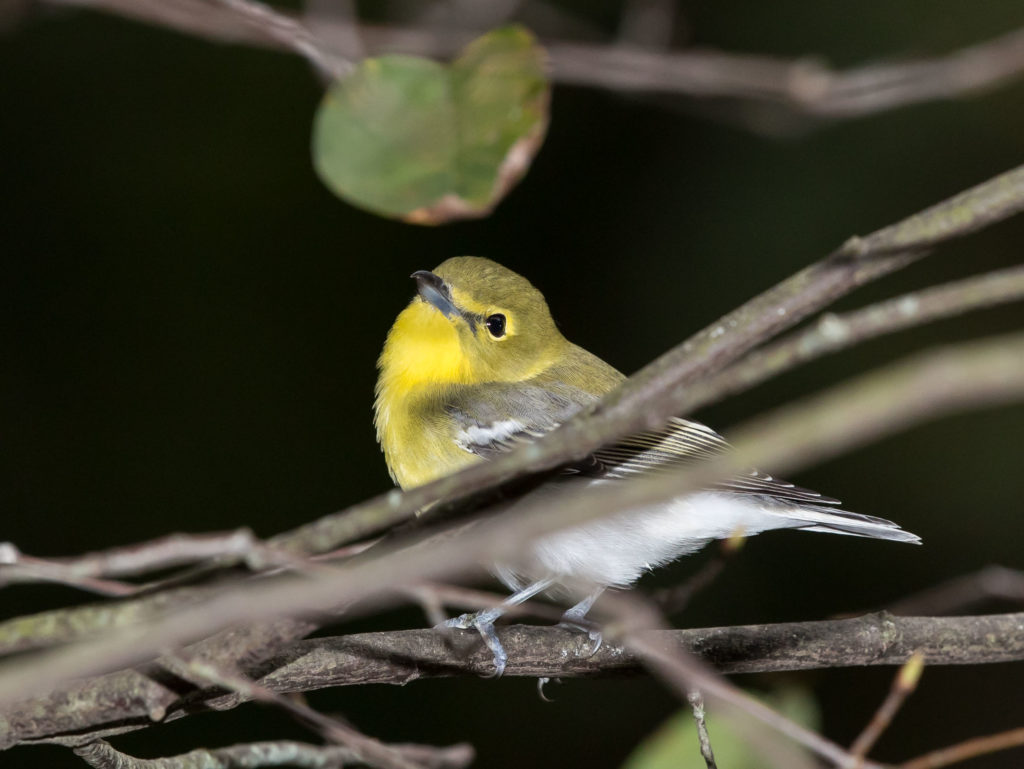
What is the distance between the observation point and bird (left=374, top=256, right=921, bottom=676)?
3.47 m

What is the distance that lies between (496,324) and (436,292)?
0.28 m

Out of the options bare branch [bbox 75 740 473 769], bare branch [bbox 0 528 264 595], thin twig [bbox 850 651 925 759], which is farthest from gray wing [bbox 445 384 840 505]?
bare branch [bbox 0 528 264 595]

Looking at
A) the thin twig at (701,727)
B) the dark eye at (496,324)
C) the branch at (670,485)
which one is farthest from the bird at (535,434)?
the branch at (670,485)

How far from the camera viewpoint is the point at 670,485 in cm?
118

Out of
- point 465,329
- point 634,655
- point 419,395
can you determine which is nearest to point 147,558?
point 634,655

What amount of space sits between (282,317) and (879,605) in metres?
2.94

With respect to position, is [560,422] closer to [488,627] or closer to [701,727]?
[488,627]

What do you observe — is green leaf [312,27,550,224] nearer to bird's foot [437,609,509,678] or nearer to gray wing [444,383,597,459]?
bird's foot [437,609,509,678]

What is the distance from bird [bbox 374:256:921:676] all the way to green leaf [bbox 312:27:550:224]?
1.20 metres

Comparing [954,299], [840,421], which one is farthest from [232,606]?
[954,299]

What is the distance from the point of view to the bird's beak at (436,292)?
3779 mm

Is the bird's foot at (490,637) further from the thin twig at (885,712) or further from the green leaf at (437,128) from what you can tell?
the thin twig at (885,712)

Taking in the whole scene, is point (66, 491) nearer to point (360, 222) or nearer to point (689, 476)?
point (360, 222)

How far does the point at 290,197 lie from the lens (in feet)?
16.3
